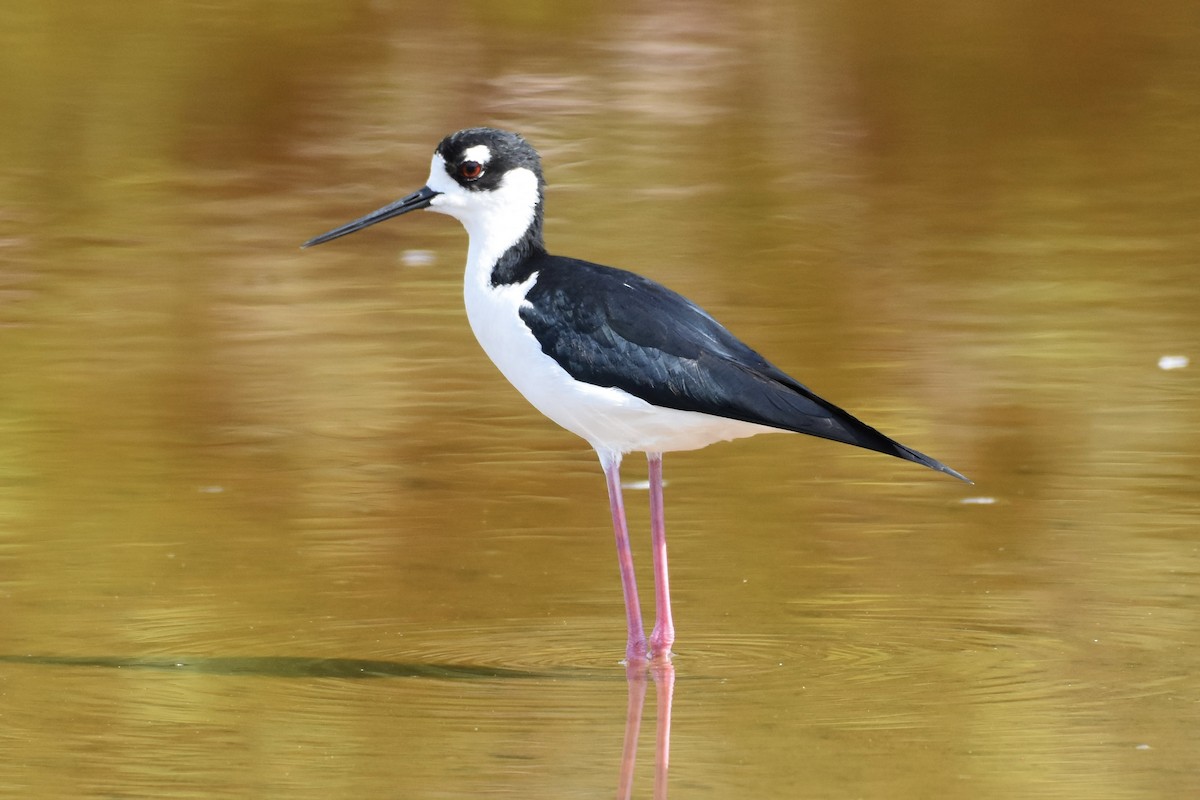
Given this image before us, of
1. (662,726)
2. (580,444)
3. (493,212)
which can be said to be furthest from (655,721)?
(580,444)

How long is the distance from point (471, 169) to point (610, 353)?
2.32ft

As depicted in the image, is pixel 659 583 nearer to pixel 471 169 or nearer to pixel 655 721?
pixel 655 721

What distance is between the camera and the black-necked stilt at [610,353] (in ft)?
16.8

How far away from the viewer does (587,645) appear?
527cm

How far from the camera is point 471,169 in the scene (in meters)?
5.65

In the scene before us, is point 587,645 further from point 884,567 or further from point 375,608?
point 884,567

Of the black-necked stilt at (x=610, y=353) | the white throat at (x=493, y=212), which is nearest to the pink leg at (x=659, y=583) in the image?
the black-necked stilt at (x=610, y=353)

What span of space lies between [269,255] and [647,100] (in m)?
3.67

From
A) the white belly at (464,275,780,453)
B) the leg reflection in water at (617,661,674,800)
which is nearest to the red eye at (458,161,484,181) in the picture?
the white belly at (464,275,780,453)

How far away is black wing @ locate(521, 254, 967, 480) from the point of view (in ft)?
16.6

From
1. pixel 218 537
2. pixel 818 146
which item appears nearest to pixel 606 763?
pixel 218 537

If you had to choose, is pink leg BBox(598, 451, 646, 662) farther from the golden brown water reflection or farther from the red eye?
the red eye

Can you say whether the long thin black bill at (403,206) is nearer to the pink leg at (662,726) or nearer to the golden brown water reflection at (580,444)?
the golden brown water reflection at (580,444)

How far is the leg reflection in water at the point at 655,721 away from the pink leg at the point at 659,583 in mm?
75
